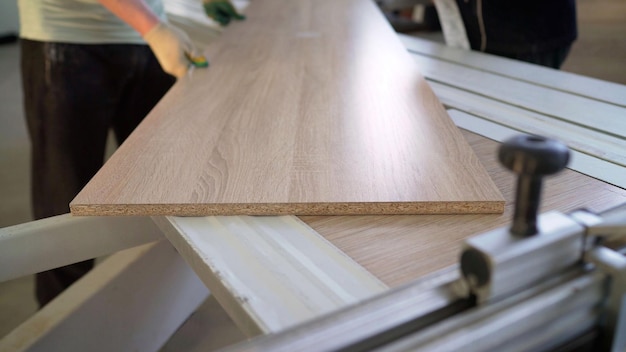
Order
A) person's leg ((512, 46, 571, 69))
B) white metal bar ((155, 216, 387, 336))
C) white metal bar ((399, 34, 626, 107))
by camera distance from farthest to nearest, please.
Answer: person's leg ((512, 46, 571, 69)) → white metal bar ((399, 34, 626, 107)) → white metal bar ((155, 216, 387, 336))

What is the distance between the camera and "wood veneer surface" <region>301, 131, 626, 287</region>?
0.66 meters

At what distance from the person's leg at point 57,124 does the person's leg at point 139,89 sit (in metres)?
0.15

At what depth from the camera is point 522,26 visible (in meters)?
1.73

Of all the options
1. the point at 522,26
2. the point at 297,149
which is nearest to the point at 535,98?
the point at 522,26

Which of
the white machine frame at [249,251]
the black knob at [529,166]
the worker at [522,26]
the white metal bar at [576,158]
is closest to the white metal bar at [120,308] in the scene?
the white machine frame at [249,251]

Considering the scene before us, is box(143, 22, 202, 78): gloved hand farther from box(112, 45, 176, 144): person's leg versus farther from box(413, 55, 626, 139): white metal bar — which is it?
box(413, 55, 626, 139): white metal bar

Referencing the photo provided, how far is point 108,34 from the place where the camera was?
1.58 metres

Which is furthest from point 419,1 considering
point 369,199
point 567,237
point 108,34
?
point 567,237

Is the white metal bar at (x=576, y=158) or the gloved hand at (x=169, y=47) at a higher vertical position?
the gloved hand at (x=169, y=47)

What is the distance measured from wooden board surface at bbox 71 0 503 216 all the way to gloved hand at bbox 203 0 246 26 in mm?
608

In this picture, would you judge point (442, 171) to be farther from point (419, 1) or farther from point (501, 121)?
point (419, 1)

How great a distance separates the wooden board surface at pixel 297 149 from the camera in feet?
2.56

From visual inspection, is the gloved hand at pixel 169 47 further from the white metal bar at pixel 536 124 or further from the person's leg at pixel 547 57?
the person's leg at pixel 547 57

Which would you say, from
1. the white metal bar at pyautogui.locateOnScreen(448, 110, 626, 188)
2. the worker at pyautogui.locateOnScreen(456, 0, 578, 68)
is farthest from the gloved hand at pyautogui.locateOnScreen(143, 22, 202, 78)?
the worker at pyautogui.locateOnScreen(456, 0, 578, 68)
